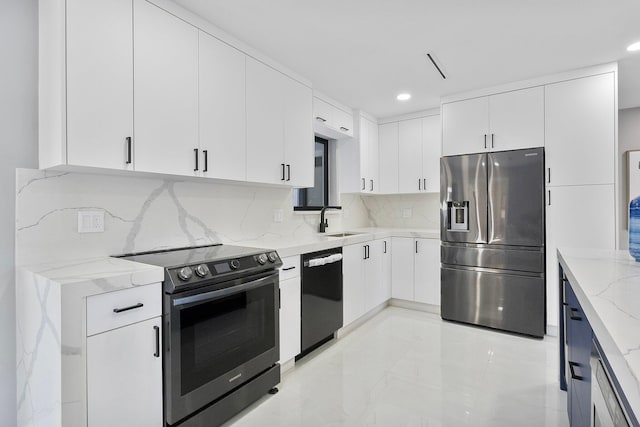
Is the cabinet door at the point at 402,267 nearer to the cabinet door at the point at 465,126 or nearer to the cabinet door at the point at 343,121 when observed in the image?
the cabinet door at the point at 465,126

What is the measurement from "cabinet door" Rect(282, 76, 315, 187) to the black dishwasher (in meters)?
0.72

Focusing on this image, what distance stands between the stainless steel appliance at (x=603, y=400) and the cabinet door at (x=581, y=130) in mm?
2520

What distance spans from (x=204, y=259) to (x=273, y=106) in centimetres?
143

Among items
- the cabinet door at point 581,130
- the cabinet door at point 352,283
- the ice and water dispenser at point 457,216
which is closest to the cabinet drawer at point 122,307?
the cabinet door at point 352,283

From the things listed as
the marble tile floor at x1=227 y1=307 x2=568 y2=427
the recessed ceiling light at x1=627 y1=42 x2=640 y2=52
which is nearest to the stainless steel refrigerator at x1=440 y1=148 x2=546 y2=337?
the marble tile floor at x1=227 y1=307 x2=568 y2=427

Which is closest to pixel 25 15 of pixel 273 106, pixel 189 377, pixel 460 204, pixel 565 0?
pixel 273 106

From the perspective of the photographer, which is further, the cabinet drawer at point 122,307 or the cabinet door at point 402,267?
the cabinet door at point 402,267

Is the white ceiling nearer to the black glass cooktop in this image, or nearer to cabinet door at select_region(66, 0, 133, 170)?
cabinet door at select_region(66, 0, 133, 170)

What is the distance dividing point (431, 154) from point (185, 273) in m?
3.38

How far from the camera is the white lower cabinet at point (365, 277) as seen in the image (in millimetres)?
3178

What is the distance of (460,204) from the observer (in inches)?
136

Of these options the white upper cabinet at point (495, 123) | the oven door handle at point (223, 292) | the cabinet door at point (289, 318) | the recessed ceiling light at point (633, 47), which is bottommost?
the cabinet door at point (289, 318)

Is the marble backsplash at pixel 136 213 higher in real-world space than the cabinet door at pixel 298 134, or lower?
lower

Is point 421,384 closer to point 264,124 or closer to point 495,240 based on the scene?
point 495,240
